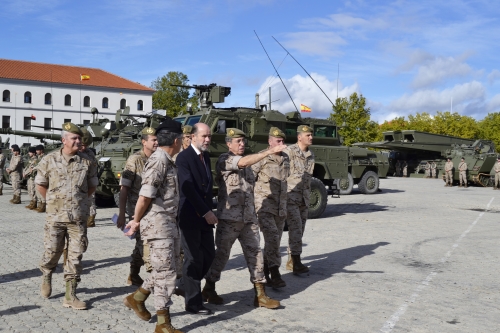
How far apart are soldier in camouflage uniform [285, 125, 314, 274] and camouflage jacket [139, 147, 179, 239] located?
2431mm

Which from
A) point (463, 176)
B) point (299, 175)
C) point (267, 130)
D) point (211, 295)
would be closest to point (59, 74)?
point (463, 176)

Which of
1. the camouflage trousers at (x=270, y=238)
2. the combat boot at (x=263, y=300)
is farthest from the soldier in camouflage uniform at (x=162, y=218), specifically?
the camouflage trousers at (x=270, y=238)

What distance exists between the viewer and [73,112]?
222 feet

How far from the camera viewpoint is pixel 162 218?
15.4 feet

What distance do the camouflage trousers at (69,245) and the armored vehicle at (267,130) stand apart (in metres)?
6.37

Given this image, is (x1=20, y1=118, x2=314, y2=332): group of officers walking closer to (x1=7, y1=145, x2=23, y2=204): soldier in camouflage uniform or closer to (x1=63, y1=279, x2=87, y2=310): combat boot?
(x1=63, y1=279, x2=87, y2=310): combat boot

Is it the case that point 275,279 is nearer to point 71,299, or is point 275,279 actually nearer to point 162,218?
point 162,218

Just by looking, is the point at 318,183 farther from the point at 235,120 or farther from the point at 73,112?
the point at 73,112

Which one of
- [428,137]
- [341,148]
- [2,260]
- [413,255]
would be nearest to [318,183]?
[341,148]

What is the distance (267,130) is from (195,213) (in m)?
8.02

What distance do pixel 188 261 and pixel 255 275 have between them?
0.70 metres

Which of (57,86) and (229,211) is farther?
(57,86)

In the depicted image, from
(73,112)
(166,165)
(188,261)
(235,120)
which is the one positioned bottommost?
(188,261)

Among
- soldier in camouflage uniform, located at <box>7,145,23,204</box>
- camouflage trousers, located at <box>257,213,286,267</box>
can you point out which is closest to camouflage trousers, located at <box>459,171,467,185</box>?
soldier in camouflage uniform, located at <box>7,145,23,204</box>
